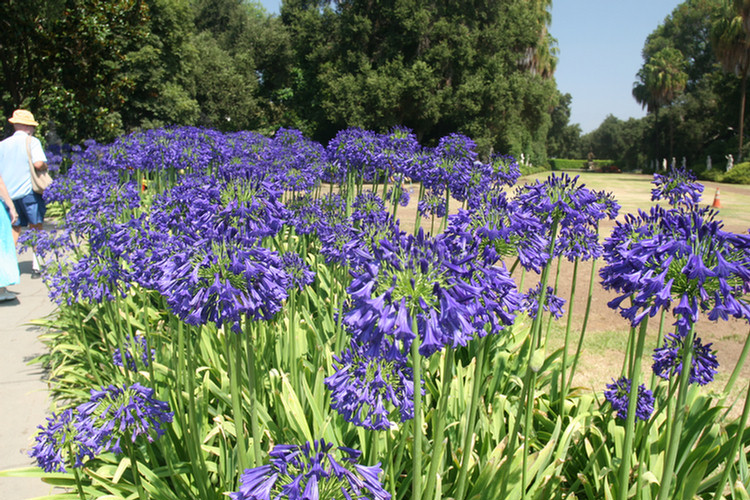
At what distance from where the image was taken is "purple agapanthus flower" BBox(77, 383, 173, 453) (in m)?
2.27

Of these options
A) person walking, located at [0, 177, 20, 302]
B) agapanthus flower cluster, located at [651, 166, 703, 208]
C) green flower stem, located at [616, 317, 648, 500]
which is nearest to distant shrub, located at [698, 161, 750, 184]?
agapanthus flower cluster, located at [651, 166, 703, 208]

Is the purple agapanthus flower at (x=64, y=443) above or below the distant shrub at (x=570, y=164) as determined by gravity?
below

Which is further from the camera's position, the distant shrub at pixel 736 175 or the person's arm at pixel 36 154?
the distant shrub at pixel 736 175

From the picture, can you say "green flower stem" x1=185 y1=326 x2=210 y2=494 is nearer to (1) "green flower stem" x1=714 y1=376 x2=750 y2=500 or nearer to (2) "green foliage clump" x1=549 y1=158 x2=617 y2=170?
(1) "green flower stem" x1=714 y1=376 x2=750 y2=500

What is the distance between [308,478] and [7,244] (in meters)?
6.97

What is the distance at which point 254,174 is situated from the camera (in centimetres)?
260

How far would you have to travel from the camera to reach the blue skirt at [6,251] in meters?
6.48

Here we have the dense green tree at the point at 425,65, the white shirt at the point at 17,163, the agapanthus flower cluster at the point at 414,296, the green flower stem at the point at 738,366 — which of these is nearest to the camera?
the agapanthus flower cluster at the point at 414,296

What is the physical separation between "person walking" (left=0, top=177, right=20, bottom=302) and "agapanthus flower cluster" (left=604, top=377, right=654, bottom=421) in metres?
7.21

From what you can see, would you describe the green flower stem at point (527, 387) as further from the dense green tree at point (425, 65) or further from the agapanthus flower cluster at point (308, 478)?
the dense green tree at point (425, 65)

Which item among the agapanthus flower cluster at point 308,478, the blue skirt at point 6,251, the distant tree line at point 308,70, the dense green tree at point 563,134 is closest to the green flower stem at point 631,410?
the agapanthus flower cluster at point 308,478

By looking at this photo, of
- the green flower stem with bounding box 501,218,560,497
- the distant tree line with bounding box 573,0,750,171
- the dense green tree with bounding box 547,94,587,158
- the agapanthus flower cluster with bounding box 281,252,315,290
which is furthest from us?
the dense green tree with bounding box 547,94,587,158

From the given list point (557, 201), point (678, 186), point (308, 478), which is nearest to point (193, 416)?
point (308, 478)

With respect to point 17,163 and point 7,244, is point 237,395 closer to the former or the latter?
point 7,244
